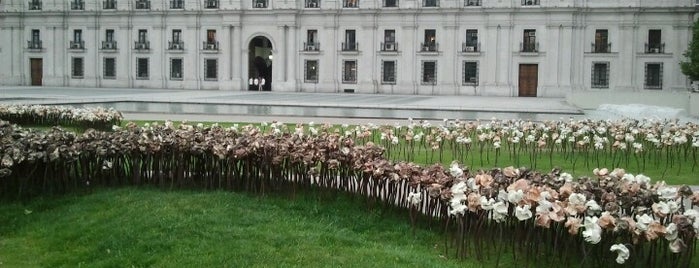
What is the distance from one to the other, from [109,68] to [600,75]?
37663 mm

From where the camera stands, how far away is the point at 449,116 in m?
27.8

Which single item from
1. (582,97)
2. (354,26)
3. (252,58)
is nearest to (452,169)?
(582,97)

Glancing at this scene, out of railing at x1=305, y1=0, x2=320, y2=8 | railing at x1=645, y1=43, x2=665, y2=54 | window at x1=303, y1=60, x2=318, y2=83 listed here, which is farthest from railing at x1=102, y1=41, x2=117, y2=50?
railing at x1=645, y1=43, x2=665, y2=54

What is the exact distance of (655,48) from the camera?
5106 cm

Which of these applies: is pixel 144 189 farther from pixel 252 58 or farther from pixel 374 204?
pixel 252 58

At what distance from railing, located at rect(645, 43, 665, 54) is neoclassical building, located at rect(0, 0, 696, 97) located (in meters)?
0.08

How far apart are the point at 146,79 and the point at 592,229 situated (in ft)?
184

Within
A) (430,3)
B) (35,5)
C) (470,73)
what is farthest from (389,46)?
(35,5)

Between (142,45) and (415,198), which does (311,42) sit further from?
(415,198)

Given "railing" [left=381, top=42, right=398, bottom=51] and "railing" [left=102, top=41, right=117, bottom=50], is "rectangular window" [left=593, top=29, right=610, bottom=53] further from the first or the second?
"railing" [left=102, top=41, right=117, bottom=50]

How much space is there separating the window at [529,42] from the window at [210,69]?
75.4 feet

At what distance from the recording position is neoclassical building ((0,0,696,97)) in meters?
51.7

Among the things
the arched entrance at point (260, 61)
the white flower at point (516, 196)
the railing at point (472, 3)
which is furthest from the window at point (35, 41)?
the white flower at point (516, 196)

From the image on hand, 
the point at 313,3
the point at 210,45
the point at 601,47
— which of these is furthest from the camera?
the point at 210,45
